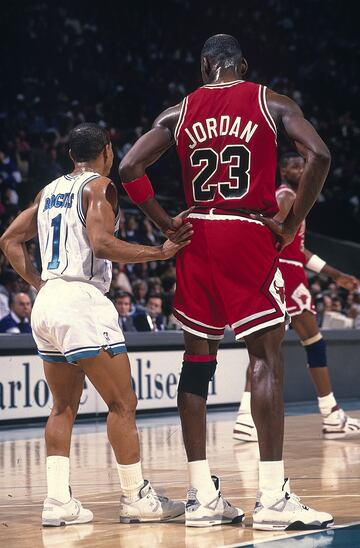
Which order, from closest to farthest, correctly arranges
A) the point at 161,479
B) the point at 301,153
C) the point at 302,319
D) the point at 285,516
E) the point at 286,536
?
the point at 286,536, the point at 285,516, the point at 301,153, the point at 161,479, the point at 302,319

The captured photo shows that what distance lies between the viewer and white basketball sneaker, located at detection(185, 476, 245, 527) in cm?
443

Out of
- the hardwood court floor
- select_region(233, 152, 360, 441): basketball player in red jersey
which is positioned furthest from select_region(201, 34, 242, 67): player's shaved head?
select_region(233, 152, 360, 441): basketball player in red jersey

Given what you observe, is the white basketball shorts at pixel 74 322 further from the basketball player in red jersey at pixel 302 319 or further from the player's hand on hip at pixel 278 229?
the basketball player in red jersey at pixel 302 319

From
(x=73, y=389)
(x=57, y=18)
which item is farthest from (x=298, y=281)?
(x=57, y=18)

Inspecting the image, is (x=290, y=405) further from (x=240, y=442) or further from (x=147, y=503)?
(x=147, y=503)

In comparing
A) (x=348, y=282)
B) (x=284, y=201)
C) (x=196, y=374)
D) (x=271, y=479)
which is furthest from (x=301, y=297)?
(x=271, y=479)

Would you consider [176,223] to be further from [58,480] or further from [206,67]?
[58,480]

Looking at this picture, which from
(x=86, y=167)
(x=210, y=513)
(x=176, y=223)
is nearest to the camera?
(x=210, y=513)

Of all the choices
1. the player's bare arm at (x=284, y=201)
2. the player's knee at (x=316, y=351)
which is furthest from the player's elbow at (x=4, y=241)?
the player's knee at (x=316, y=351)

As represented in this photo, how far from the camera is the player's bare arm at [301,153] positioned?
4.29 metres

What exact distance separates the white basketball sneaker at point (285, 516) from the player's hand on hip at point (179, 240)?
1121 mm

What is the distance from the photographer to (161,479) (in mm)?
6062

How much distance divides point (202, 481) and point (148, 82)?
55.0ft

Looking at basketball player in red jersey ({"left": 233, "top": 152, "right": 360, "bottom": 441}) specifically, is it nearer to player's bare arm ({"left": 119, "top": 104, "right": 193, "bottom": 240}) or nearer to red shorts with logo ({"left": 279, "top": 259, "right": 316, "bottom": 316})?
red shorts with logo ({"left": 279, "top": 259, "right": 316, "bottom": 316})
